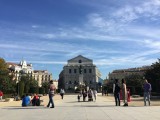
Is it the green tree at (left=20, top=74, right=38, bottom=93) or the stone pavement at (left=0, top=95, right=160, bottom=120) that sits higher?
the green tree at (left=20, top=74, right=38, bottom=93)

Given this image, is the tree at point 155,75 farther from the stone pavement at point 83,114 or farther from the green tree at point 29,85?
the stone pavement at point 83,114

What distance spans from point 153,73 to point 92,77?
14066cm

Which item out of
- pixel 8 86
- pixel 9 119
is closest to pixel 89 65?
pixel 8 86

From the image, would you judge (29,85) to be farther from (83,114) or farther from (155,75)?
(83,114)

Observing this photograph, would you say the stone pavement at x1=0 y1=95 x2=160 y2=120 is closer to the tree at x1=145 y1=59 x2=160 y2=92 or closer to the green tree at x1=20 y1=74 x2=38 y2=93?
the tree at x1=145 y1=59 x2=160 y2=92

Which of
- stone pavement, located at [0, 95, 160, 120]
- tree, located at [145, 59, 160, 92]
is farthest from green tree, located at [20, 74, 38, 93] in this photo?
stone pavement, located at [0, 95, 160, 120]

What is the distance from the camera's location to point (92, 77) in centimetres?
19675

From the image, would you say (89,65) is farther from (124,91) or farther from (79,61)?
(124,91)

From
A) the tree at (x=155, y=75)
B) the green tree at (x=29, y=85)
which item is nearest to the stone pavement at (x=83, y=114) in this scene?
the tree at (x=155, y=75)

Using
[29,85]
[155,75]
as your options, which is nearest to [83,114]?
[155,75]

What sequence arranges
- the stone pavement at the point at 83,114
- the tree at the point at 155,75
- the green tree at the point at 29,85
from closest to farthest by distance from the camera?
the stone pavement at the point at 83,114
the tree at the point at 155,75
the green tree at the point at 29,85

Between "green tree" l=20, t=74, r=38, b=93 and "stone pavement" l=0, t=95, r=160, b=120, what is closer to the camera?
"stone pavement" l=0, t=95, r=160, b=120

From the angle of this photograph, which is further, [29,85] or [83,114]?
[29,85]

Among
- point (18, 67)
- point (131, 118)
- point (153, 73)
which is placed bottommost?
point (131, 118)
